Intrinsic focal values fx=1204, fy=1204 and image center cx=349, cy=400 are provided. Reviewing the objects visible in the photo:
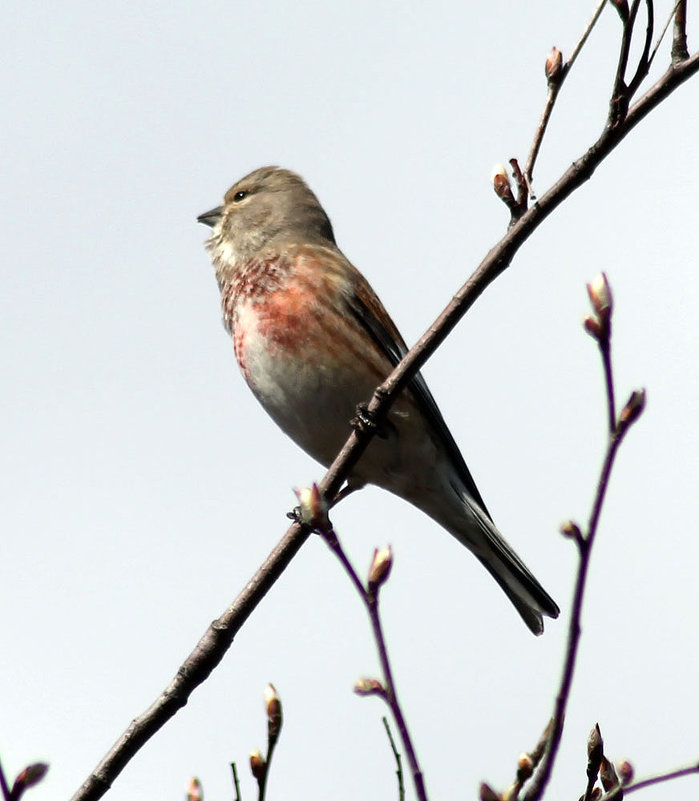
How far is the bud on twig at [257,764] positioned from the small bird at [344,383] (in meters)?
4.11

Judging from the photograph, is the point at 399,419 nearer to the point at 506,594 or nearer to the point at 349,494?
the point at 349,494

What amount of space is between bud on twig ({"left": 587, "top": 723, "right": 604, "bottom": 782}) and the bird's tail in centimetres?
446

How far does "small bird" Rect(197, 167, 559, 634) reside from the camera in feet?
24.3

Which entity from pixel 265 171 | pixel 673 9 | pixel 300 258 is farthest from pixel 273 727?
pixel 265 171

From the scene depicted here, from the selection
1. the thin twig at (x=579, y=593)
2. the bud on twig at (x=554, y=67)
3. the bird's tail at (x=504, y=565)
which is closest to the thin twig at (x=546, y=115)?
the bud on twig at (x=554, y=67)

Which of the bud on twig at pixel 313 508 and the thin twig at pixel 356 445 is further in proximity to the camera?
the thin twig at pixel 356 445

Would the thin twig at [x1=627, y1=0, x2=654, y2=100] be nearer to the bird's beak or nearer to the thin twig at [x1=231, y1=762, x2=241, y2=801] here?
the thin twig at [x1=231, y1=762, x2=241, y2=801]

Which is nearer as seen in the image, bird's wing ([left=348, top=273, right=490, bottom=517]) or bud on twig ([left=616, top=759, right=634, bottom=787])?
bud on twig ([left=616, top=759, right=634, bottom=787])

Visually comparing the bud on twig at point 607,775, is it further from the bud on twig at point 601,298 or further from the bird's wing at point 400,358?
the bird's wing at point 400,358

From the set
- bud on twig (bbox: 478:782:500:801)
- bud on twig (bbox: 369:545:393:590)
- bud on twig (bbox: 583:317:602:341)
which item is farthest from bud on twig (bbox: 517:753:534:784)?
bud on twig (bbox: 583:317:602:341)

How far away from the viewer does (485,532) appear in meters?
7.75

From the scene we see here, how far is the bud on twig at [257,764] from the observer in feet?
10.4

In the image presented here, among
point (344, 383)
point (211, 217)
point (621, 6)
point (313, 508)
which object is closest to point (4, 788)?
point (313, 508)

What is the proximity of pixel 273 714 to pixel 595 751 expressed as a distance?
33.5 inches
